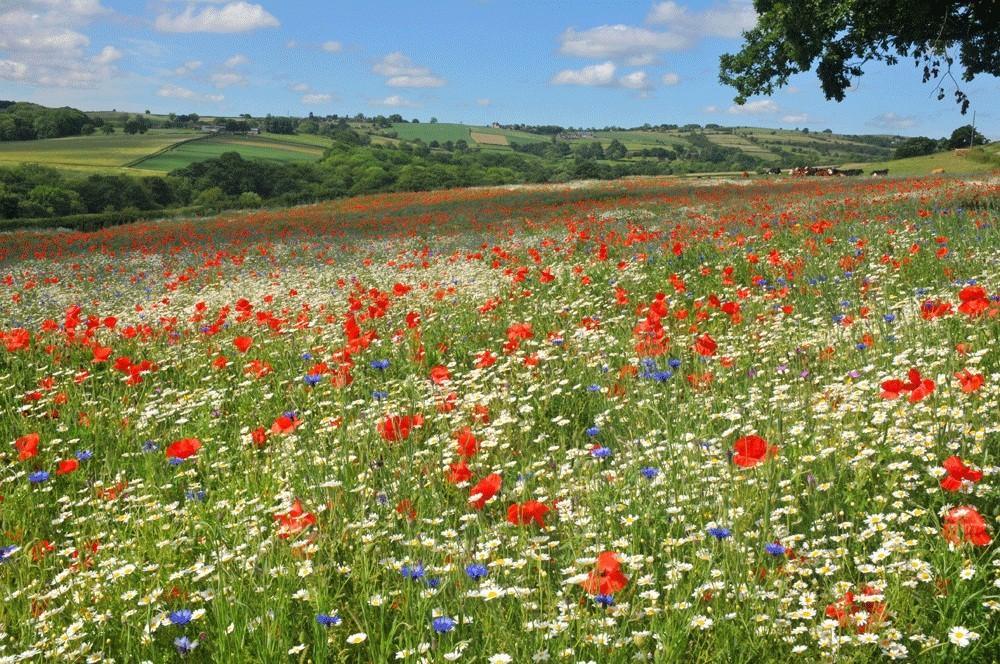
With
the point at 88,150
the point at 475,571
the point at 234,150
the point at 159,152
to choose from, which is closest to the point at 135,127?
the point at 88,150

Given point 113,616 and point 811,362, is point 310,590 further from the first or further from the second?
point 811,362

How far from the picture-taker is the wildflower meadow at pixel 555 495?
7.59ft

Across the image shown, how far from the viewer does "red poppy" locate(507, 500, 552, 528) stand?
257 centimetres

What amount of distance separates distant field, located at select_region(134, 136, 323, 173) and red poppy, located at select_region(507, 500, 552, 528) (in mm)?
77472

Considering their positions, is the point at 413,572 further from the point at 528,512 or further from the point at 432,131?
the point at 432,131

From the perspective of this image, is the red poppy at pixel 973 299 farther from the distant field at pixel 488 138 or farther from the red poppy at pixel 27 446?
the distant field at pixel 488 138

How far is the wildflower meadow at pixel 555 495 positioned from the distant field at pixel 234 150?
74603 millimetres

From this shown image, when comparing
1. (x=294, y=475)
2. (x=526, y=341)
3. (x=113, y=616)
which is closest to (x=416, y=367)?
(x=526, y=341)

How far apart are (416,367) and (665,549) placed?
396cm

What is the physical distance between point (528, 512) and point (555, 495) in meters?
0.47

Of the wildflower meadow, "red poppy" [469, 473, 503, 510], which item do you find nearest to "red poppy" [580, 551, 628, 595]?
the wildflower meadow

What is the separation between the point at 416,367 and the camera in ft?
21.1

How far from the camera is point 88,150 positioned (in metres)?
81.4

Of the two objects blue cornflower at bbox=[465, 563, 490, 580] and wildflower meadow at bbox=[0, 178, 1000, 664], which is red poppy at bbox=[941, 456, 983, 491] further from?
blue cornflower at bbox=[465, 563, 490, 580]
